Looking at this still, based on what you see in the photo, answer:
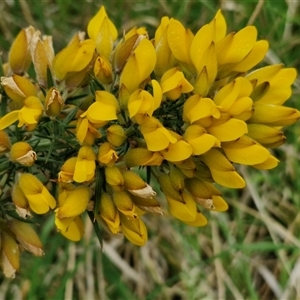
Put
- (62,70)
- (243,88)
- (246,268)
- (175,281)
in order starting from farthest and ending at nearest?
1. (175,281)
2. (246,268)
3. (62,70)
4. (243,88)

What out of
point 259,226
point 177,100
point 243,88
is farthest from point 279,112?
point 259,226

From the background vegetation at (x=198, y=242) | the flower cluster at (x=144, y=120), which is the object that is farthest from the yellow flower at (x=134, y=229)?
the background vegetation at (x=198, y=242)

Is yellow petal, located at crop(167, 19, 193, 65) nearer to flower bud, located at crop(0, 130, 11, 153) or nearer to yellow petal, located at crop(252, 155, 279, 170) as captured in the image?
yellow petal, located at crop(252, 155, 279, 170)

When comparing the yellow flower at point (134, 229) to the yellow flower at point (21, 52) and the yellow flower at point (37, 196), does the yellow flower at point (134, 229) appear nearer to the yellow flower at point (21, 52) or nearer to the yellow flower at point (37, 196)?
the yellow flower at point (37, 196)

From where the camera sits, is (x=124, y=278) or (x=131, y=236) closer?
(x=131, y=236)

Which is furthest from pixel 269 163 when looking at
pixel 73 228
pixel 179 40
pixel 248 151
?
pixel 73 228

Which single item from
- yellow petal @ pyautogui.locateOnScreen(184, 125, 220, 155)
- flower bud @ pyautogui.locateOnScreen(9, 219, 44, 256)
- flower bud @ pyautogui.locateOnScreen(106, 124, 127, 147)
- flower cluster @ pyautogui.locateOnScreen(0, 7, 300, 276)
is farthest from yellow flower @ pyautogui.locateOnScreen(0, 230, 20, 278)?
yellow petal @ pyautogui.locateOnScreen(184, 125, 220, 155)

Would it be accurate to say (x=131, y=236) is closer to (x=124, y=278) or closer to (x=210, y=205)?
(x=210, y=205)
